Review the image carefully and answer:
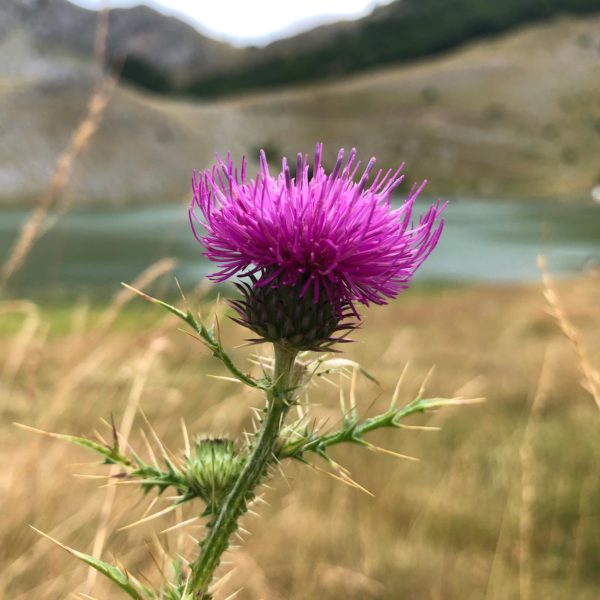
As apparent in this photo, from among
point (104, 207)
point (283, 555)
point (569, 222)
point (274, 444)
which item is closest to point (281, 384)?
point (274, 444)

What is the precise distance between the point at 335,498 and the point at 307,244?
12.8 ft

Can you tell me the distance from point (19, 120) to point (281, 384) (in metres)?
121

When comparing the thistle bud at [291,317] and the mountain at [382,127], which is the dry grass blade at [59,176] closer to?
the thistle bud at [291,317]

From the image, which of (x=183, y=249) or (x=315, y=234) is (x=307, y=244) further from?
(x=183, y=249)

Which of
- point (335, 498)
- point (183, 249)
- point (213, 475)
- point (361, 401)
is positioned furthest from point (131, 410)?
point (183, 249)

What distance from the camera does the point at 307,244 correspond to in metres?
1.62

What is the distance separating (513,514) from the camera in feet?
16.6

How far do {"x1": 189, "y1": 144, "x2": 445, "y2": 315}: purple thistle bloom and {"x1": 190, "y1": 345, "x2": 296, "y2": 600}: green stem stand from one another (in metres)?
0.25

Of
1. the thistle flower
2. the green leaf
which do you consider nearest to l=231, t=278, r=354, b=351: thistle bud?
the thistle flower

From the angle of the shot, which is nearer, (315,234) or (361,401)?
(315,234)

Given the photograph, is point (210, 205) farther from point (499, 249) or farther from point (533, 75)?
point (533, 75)

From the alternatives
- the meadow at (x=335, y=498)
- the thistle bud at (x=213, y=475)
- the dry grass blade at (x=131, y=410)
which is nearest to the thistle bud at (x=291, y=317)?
the meadow at (x=335, y=498)

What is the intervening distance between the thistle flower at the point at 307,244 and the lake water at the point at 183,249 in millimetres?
19466

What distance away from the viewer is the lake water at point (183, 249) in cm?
3588
